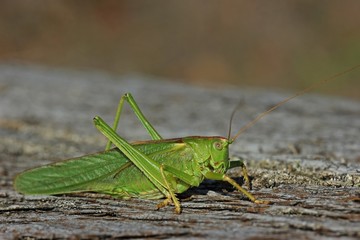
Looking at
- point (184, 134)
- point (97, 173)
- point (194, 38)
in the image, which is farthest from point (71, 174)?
point (194, 38)

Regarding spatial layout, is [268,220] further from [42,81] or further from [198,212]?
[42,81]

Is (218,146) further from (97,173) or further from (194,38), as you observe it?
(194,38)

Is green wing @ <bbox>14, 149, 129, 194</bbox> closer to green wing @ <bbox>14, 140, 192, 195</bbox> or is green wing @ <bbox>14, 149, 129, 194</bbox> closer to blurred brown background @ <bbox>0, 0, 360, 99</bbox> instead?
green wing @ <bbox>14, 140, 192, 195</bbox>

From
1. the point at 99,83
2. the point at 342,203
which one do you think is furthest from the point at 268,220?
the point at 99,83

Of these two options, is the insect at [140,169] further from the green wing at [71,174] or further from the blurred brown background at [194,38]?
the blurred brown background at [194,38]

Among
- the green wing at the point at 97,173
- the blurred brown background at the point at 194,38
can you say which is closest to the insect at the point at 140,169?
the green wing at the point at 97,173

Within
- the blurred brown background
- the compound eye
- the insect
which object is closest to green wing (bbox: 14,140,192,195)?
the insect
